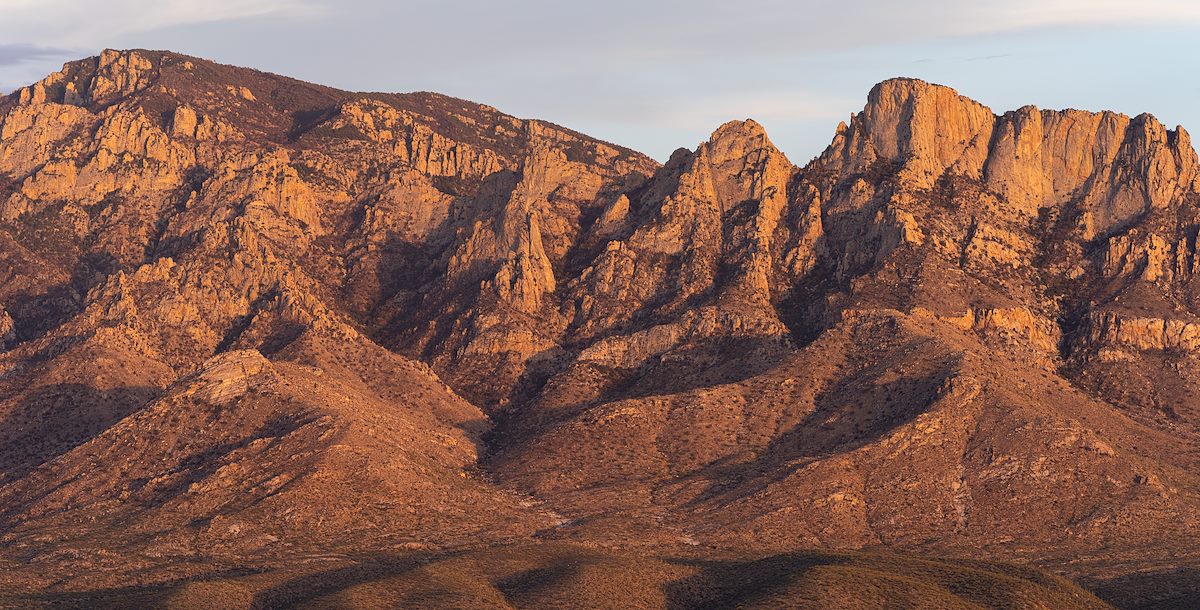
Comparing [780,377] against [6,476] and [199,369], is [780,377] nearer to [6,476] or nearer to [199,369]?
[199,369]

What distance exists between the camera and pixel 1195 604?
12469 cm

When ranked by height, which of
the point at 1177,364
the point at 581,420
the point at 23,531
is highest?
the point at 1177,364

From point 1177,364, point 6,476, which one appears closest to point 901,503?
point 1177,364

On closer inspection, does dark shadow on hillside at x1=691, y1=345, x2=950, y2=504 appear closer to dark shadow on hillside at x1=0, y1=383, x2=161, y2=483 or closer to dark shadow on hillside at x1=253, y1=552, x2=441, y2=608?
dark shadow on hillside at x1=253, y1=552, x2=441, y2=608

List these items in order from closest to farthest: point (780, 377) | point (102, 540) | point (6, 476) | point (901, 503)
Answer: point (102, 540) < point (901, 503) < point (6, 476) < point (780, 377)

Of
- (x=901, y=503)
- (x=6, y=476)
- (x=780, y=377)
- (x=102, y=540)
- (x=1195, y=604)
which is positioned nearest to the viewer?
(x=1195, y=604)

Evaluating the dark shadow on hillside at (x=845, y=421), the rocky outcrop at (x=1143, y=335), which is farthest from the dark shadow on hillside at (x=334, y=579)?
the rocky outcrop at (x=1143, y=335)

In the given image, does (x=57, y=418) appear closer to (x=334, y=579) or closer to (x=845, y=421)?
(x=334, y=579)

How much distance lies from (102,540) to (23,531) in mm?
11224

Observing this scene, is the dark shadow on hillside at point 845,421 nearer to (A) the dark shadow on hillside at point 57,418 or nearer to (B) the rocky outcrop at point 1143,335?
(B) the rocky outcrop at point 1143,335

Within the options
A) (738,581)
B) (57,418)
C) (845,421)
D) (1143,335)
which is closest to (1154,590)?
(738,581)

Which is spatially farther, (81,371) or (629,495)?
(81,371)

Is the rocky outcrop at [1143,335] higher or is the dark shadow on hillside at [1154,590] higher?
the rocky outcrop at [1143,335]

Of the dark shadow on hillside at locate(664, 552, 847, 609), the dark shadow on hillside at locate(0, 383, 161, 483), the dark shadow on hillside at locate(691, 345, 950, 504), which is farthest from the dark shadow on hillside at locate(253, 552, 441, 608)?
the dark shadow on hillside at locate(0, 383, 161, 483)
